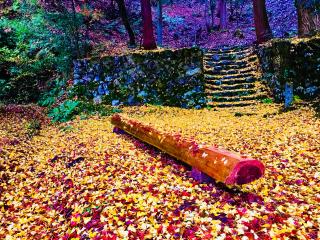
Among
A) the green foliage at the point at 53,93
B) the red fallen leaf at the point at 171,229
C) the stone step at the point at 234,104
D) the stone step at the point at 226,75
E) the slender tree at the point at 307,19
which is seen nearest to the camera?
the red fallen leaf at the point at 171,229

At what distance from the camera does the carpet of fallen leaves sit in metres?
3.79

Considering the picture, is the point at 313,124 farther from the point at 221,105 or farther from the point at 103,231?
the point at 103,231

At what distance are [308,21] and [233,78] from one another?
3.76m

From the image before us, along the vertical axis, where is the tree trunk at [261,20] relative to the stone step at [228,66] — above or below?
above

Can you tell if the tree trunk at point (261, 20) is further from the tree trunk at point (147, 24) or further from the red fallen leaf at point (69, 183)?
the red fallen leaf at point (69, 183)

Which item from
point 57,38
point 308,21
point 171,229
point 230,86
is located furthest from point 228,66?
point 171,229

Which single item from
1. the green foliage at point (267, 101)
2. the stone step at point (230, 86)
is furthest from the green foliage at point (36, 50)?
the green foliage at point (267, 101)

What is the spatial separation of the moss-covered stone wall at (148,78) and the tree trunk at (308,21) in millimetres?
4077

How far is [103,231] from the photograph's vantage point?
3.88 metres

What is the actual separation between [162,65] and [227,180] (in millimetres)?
9398

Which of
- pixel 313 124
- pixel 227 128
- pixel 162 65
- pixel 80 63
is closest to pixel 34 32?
pixel 80 63

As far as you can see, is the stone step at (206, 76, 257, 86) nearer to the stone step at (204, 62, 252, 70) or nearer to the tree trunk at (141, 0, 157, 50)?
the stone step at (204, 62, 252, 70)

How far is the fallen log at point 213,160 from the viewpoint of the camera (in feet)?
13.6

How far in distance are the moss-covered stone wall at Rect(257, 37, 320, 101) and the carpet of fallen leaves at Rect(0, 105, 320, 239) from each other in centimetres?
114
